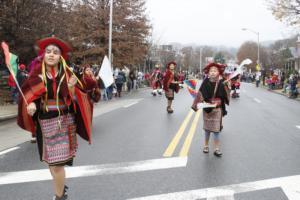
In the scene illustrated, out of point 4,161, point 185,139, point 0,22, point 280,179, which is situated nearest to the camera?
point 280,179

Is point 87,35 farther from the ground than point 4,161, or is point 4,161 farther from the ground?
point 87,35

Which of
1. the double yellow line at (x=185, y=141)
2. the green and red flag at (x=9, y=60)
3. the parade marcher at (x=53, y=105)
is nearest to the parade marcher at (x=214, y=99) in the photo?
the double yellow line at (x=185, y=141)

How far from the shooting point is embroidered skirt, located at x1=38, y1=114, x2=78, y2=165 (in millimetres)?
4336

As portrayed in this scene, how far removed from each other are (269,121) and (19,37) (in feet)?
44.9

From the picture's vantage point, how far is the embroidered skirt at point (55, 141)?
4336mm

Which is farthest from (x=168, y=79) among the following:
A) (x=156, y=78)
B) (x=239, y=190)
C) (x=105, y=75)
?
(x=239, y=190)

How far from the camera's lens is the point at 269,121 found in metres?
13.0

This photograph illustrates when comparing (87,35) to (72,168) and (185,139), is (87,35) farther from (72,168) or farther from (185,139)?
(72,168)

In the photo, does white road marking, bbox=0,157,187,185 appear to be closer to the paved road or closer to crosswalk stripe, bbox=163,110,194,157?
the paved road

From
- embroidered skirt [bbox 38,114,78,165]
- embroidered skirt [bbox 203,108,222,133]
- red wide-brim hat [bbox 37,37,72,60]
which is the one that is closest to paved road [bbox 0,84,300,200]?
embroidered skirt [bbox 203,108,222,133]

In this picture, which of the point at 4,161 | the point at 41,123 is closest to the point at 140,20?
the point at 4,161

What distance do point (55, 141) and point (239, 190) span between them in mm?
2527

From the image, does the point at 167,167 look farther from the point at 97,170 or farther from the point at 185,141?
the point at 185,141

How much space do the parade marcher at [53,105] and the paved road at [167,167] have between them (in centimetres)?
94
